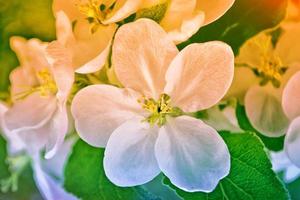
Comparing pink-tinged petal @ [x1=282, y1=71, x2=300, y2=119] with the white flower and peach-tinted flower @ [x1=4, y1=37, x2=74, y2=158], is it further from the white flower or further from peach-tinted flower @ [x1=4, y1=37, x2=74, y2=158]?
peach-tinted flower @ [x1=4, y1=37, x2=74, y2=158]

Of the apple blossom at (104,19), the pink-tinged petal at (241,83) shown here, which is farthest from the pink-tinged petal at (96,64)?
the pink-tinged petal at (241,83)

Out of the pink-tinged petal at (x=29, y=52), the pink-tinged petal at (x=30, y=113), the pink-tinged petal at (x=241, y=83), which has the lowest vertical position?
the pink-tinged petal at (x=30, y=113)

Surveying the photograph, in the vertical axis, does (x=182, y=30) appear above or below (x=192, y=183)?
above

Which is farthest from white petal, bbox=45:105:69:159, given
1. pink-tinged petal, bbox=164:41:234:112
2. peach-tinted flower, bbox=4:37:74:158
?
pink-tinged petal, bbox=164:41:234:112

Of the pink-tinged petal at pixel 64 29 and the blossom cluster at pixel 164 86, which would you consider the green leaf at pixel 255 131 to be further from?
the pink-tinged petal at pixel 64 29

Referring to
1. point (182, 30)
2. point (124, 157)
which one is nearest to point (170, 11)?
point (182, 30)

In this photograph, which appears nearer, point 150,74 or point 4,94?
point 150,74

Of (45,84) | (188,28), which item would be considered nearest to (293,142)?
(188,28)

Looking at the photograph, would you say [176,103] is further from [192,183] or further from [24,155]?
[24,155]
